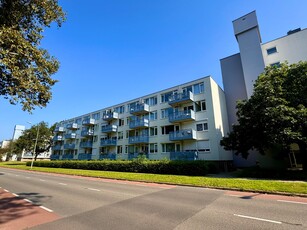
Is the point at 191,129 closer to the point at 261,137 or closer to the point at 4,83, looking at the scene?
the point at 261,137

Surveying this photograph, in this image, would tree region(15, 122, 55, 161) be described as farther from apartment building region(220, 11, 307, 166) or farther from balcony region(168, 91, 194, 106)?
apartment building region(220, 11, 307, 166)

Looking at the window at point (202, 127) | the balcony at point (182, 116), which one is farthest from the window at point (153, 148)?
the window at point (202, 127)

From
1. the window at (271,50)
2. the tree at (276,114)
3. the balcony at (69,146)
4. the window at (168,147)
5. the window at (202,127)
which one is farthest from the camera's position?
the balcony at (69,146)

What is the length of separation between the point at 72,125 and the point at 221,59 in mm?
41016

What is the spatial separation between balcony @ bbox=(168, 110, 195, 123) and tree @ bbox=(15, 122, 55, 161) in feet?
164

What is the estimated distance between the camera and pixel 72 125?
50.6m

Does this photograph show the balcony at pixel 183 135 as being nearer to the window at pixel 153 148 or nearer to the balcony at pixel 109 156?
the window at pixel 153 148

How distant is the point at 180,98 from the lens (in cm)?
2828

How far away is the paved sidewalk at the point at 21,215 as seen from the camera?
5.92 meters

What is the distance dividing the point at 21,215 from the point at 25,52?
7384 millimetres

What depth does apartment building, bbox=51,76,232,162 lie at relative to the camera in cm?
2597

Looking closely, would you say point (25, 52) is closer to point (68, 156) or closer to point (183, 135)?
point (183, 135)

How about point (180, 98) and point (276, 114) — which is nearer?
point (276, 114)

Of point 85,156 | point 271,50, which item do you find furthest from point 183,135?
point 85,156
